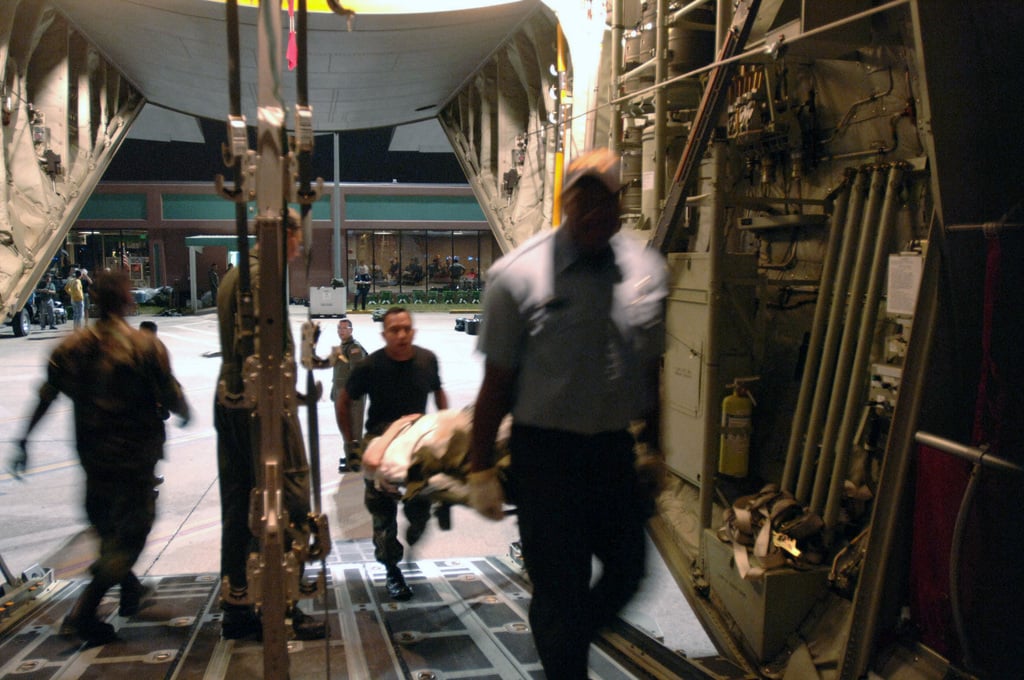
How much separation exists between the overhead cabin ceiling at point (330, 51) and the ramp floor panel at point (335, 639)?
6.19 meters

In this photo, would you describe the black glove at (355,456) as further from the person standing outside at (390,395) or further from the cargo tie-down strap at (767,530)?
the cargo tie-down strap at (767,530)

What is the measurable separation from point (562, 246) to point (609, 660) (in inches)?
84.5

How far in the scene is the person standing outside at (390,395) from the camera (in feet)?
15.0

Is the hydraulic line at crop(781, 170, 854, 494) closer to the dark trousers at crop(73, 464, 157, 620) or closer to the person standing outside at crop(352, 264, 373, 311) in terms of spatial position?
the dark trousers at crop(73, 464, 157, 620)

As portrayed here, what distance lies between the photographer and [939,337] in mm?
2744

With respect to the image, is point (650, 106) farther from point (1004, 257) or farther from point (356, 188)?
point (356, 188)

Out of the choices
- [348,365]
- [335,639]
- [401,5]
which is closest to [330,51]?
[401,5]

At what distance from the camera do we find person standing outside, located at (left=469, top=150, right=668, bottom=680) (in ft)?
7.88

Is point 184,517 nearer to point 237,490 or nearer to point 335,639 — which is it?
point 237,490

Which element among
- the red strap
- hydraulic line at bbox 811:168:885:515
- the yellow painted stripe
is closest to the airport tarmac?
the red strap

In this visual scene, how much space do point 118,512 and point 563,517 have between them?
8.82 ft

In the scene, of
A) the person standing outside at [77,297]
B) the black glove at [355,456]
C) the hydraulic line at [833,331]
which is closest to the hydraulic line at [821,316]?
the hydraulic line at [833,331]

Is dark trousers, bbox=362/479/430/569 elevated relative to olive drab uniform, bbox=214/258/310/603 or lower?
lower

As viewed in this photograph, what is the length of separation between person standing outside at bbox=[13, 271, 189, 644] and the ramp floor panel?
0.25 metres
